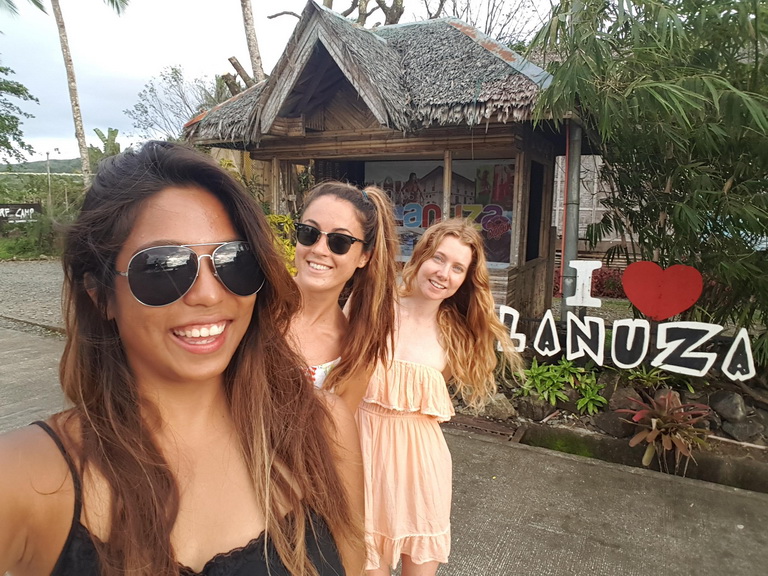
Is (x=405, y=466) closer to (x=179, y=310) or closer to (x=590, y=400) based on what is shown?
(x=179, y=310)

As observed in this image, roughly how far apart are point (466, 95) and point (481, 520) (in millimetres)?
3622

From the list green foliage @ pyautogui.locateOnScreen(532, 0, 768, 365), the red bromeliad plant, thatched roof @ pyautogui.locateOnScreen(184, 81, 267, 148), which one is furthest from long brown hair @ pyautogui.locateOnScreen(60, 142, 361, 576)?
thatched roof @ pyautogui.locateOnScreen(184, 81, 267, 148)

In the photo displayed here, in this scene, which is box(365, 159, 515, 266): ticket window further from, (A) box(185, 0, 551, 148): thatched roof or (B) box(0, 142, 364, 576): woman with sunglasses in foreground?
(B) box(0, 142, 364, 576): woman with sunglasses in foreground

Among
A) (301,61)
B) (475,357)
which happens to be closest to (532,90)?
(301,61)

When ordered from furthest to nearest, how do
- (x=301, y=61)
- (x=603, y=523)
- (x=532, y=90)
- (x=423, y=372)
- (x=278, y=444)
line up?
(x=301, y=61), (x=532, y=90), (x=603, y=523), (x=423, y=372), (x=278, y=444)

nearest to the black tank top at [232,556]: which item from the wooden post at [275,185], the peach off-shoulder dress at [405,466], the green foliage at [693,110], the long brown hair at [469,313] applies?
the peach off-shoulder dress at [405,466]

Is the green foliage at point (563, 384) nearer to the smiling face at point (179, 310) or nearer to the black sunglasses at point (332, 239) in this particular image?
the black sunglasses at point (332, 239)

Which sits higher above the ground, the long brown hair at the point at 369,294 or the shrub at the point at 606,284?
the long brown hair at the point at 369,294

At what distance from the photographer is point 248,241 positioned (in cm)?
105

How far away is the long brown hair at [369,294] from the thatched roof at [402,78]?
3.00 m

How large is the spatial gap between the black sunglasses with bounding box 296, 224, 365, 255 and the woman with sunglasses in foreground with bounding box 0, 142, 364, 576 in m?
0.68

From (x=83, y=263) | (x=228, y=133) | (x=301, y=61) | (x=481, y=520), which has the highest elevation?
(x=301, y=61)

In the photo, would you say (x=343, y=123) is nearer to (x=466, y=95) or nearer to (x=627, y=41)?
(x=466, y=95)

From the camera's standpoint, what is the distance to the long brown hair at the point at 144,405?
36.2 inches
